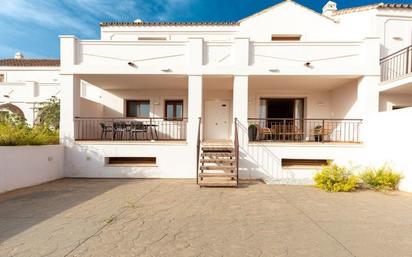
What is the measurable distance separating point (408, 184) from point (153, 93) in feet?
36.8

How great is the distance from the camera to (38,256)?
3293mm

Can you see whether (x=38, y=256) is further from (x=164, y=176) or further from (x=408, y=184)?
(x=408, y=184)

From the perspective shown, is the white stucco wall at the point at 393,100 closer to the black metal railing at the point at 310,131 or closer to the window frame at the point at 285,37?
the black metal railing at the point at 310,131

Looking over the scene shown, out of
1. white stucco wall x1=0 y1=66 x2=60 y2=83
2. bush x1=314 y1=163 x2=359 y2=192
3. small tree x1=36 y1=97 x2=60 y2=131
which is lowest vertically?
bush x1=314 y1=163 x2=359 y2=192

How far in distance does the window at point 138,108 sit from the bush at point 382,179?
10352 millimetres

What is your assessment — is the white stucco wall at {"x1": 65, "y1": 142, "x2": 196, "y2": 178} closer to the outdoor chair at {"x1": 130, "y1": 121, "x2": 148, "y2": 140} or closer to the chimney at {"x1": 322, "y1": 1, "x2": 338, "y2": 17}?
the outdoor chair at {"x1": 130, "y1": 121, "x2": 148, "y2": 140}

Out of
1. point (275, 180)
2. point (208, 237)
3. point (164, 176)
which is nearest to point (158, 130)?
point (164, 176)

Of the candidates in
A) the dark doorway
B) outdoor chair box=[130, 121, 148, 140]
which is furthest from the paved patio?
the dark doorway

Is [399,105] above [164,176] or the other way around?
above

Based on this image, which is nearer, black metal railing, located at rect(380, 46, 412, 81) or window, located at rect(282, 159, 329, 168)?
window, located at rect(282, 159, 329, 168)

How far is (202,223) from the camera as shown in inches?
179

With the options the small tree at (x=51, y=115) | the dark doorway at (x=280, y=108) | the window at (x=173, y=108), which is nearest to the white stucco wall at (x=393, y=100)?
the dark doorway at (x=280, y=108)

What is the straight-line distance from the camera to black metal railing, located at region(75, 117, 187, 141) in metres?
10.2

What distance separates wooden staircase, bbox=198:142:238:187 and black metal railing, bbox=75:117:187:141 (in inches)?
116
